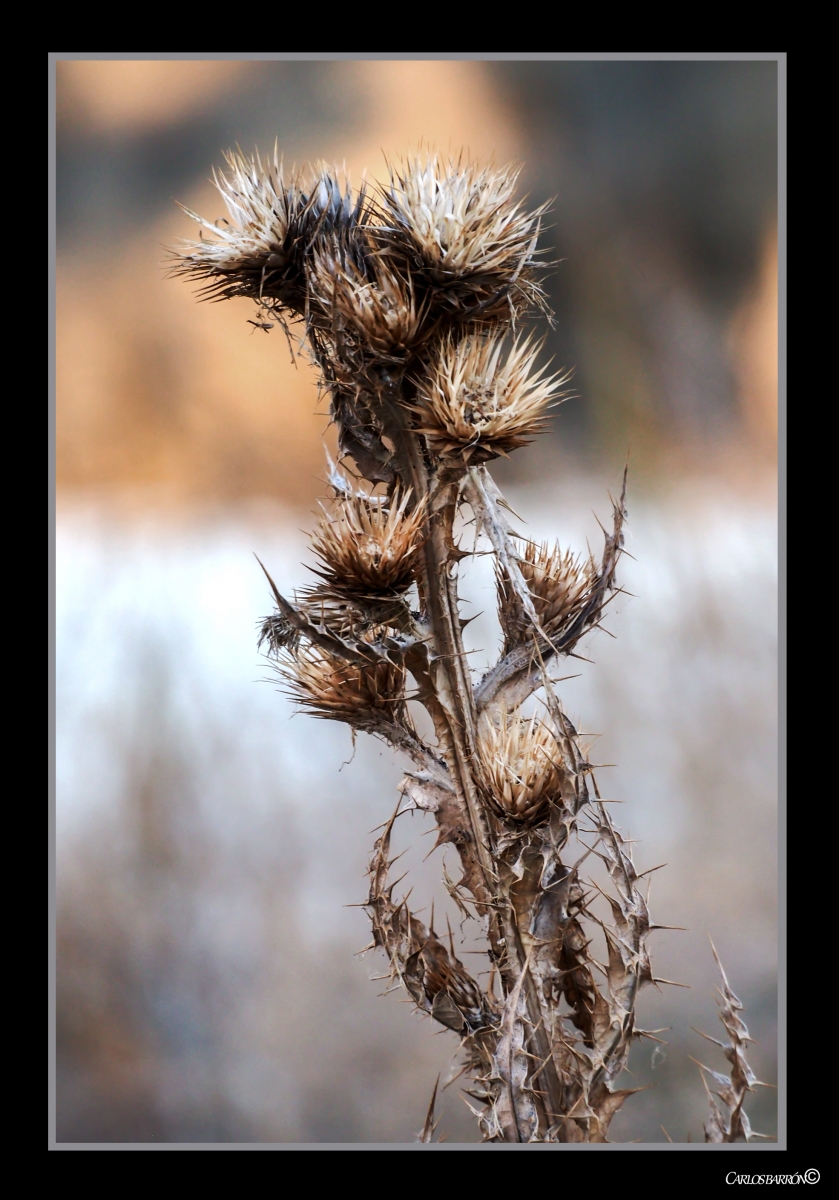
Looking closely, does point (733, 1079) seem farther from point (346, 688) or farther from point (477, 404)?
point (477, 404)

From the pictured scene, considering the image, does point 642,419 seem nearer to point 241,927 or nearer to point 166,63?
point 166,63

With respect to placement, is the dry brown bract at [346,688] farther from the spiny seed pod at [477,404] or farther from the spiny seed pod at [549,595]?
the spiny seed pod at [477,404]

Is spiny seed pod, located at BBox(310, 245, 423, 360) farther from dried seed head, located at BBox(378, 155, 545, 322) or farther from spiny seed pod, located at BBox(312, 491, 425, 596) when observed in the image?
spiny seed pod, located at BBox(312, 491, 425, 596)

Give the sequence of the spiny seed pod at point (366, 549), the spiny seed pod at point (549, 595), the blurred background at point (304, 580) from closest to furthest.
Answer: the spiny seed pod at point (366, 549)
the spiny seed pod at point (549, 595)
the blurred background at point (304, 580)

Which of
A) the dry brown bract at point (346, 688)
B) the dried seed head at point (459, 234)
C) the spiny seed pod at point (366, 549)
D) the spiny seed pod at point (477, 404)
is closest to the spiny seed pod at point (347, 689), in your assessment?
the dry brown bract at point (346, 688)

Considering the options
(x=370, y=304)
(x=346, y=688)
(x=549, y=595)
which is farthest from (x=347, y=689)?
(x=370, y=304)

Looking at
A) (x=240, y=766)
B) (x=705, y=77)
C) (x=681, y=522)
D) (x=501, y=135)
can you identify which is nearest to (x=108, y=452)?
(x=240, y=766)
